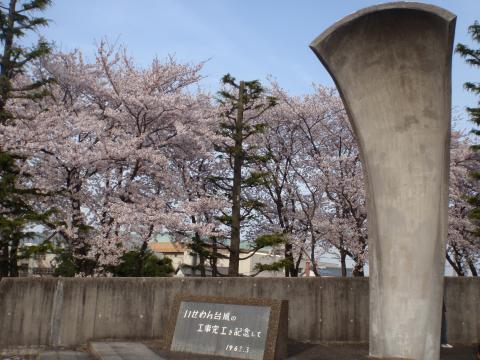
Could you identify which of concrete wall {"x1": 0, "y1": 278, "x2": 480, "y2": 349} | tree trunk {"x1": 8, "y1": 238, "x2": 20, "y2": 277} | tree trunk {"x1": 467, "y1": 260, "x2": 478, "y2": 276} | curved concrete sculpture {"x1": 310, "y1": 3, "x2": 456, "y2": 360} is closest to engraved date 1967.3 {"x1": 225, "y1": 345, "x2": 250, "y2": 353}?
curved concrete sculpture {"x1": 310, "y1": 3, "x2": 456, "y2": 360}

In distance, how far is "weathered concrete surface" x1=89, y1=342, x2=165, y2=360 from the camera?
8461mm

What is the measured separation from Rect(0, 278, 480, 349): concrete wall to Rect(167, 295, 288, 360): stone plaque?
1606 mm

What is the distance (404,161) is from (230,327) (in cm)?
441

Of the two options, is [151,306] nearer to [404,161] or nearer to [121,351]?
[121,351]

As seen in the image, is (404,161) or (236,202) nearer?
(404,161)

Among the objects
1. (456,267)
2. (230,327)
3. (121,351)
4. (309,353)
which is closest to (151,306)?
(121,351)

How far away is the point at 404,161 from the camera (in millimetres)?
8250

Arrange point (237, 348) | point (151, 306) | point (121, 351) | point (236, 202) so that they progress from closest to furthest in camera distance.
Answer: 1. point (237, 348)
2. point (121, 351)
3. point (151, 306)
4. point (236, 202)

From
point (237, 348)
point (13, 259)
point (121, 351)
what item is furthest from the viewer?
point (13, 259)

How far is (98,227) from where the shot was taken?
1675cm

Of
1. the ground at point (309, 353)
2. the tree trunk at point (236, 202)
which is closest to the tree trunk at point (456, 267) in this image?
the tree trunk at point (236, 202)

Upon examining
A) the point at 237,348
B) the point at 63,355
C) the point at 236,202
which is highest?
the point at 236,202

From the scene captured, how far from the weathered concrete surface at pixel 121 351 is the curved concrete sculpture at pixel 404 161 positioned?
4227 millimetres

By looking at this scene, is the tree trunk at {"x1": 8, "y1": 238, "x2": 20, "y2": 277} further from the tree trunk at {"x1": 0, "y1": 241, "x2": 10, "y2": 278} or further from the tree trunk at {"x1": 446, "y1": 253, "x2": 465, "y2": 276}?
the tree trunk at {"x1": 446, "y1": 253, "x2": 465, "y2": 276}
